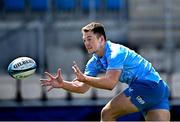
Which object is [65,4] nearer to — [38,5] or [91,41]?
[38,5]

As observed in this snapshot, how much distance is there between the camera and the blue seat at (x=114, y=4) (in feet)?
55.8

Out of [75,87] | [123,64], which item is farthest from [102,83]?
[75,87]

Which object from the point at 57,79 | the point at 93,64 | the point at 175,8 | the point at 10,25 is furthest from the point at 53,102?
the point at 175,8

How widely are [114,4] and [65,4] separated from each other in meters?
1.31

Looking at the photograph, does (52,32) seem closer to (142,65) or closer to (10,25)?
(10,25)

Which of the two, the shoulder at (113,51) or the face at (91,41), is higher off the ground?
the face at (91,41)

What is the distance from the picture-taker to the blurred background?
10.6 meters

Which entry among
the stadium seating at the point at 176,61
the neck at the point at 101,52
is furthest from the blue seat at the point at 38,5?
the neck at the point at 101,52

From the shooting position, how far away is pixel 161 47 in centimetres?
1555

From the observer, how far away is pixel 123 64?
6.60 m

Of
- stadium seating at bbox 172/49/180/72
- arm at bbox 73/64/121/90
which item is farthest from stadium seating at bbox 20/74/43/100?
arm at bbox 73/64/121/90

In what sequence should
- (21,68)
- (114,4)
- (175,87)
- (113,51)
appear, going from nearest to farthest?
1. (113,51)
2. (21,68)
3. (175,87)
4. (114,4)

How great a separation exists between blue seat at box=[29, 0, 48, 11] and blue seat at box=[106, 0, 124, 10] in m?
1.67

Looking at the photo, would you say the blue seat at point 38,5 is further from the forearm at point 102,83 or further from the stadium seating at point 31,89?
the forearm at point 102,83
